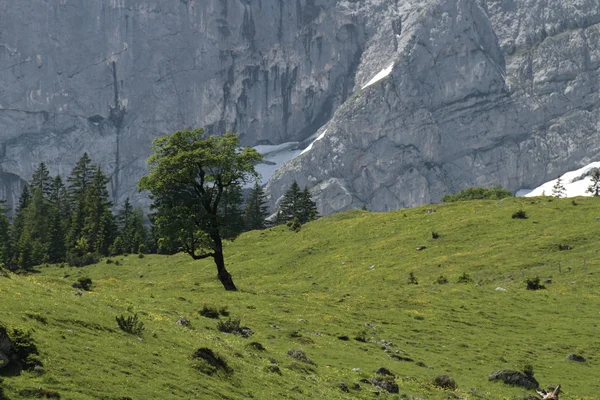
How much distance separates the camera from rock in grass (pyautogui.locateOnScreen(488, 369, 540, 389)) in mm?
31969

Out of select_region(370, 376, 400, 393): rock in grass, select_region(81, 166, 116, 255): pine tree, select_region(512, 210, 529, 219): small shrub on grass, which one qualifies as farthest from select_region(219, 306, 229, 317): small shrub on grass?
select_region(81, 166, 116, 255): pine tree

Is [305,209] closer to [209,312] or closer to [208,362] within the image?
[209,312]

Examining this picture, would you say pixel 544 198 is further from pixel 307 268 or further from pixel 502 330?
pixel 502 330

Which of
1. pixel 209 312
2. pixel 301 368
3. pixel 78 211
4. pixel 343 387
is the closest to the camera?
pixel 343 387

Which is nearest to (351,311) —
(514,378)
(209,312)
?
(209,312)

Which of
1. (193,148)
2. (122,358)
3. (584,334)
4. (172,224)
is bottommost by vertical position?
(584,334)

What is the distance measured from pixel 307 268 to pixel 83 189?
84.0m

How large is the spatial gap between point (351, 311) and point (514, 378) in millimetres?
14070

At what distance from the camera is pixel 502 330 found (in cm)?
4403

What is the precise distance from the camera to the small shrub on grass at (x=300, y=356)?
29.6 meters

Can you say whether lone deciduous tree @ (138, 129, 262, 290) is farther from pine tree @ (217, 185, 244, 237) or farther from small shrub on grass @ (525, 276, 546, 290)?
small shrub on grass @ (525, 276, 546, 290)

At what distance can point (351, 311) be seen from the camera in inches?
1759

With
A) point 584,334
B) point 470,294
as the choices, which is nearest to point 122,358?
point 584,334

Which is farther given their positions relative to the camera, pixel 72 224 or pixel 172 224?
pixel 72 224
